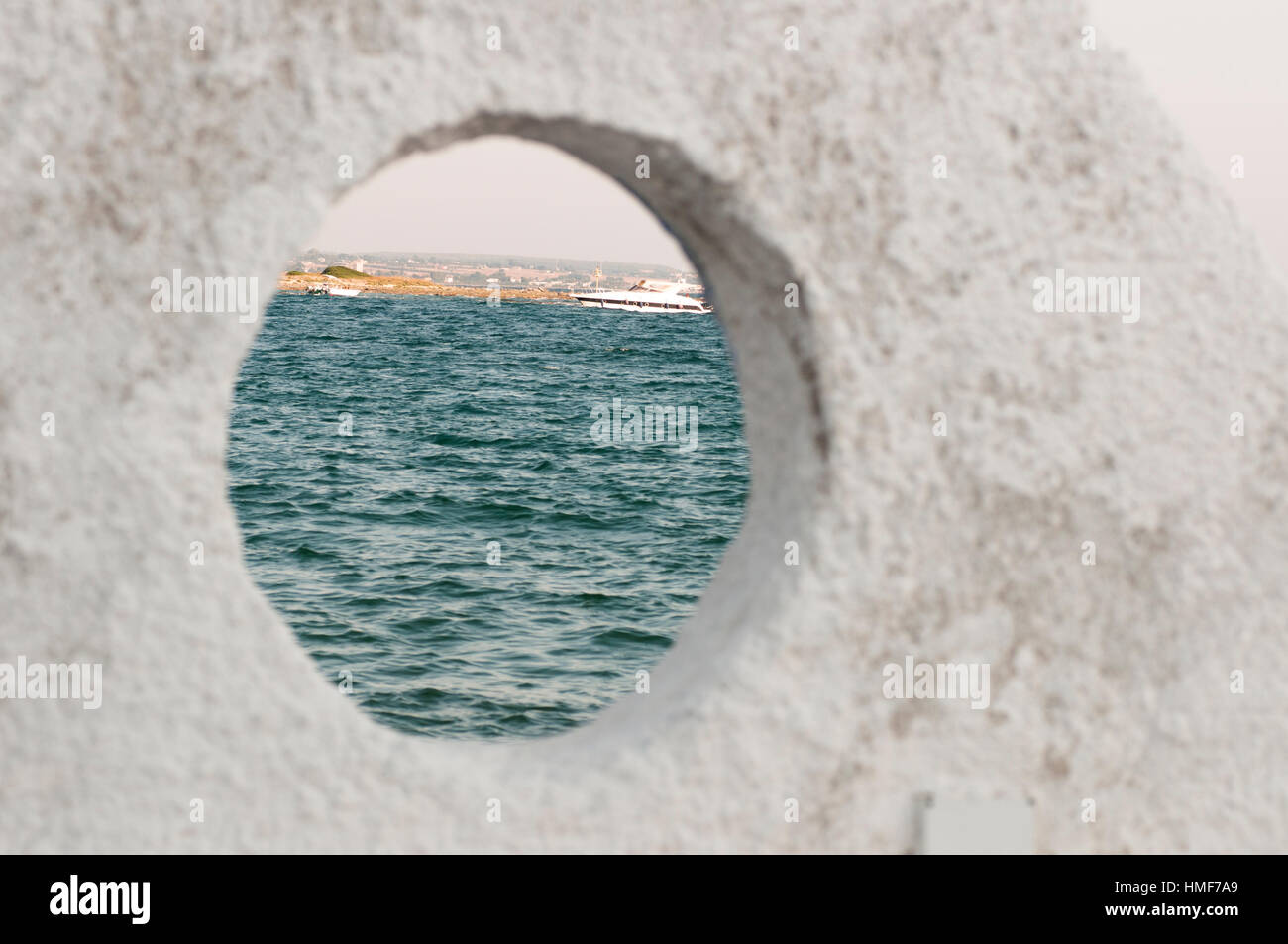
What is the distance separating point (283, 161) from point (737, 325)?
1065 millimetres

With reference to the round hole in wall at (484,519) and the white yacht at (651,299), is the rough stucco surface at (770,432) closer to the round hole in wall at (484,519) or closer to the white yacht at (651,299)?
the round hole in wall at (484,519)

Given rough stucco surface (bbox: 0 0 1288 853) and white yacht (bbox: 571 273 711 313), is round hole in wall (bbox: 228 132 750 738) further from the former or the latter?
white yacht (bbox: 571 273 711 313)

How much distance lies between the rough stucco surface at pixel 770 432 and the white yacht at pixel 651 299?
103 m

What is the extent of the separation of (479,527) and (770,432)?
19300mm

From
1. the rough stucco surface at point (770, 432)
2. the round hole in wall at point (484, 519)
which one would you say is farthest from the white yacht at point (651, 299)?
the rough stucco surface at point (770, 432)

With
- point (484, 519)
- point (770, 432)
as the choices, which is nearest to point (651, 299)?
point (484, 519)

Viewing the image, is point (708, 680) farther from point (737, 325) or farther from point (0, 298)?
point (0, 298)

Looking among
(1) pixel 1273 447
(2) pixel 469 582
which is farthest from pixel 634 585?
(1) pixel 1273 447

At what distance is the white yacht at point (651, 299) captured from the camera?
108688mm

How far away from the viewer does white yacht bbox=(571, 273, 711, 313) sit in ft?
357

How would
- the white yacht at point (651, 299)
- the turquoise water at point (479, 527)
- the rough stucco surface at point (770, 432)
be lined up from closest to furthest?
the rough stucco surface at point (770, 432) → the turquoise water at point (479, 527) → the white yacht at point (651, 299)

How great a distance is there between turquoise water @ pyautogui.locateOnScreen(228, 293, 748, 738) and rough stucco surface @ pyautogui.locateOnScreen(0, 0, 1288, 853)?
31.4 feet

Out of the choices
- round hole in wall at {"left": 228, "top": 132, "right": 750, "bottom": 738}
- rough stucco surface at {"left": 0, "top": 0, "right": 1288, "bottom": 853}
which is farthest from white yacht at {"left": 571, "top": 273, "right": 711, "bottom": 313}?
rough stucco surface at {"left": 0, "top": 0, "right": 1288, "bottom": 853}

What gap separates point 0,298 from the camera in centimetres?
216
